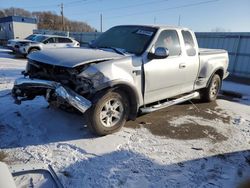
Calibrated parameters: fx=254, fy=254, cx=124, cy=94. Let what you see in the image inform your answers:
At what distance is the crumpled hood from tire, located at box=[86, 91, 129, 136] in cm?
61

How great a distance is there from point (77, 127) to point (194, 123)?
2.53m

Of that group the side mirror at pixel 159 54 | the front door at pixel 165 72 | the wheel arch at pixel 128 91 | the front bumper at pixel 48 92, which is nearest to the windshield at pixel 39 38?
the front bumper at pixel 48 92

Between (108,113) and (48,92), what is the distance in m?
1.06

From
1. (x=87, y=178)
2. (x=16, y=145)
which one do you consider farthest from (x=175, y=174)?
(x=16, y=145)

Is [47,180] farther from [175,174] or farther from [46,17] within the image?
[46,17]

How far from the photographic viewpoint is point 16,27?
37.4m

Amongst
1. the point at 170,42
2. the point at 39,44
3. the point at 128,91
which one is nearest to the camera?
the point at 128,91

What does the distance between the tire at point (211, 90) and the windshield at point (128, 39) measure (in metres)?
2.80

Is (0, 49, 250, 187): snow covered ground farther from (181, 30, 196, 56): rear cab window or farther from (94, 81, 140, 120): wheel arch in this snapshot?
(181, 30, 196, 56): rear cab window

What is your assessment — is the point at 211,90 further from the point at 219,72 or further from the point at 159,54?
the point at 159,54

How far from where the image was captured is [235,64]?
1359 centimetres

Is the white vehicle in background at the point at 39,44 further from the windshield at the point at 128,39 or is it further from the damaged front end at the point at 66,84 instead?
the damaged front end at the point at 66,84

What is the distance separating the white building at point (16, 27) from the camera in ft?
122

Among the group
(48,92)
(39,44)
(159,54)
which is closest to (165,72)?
(159,54)
